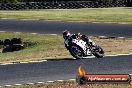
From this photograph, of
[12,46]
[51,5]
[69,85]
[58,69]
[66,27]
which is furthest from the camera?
[51,5]

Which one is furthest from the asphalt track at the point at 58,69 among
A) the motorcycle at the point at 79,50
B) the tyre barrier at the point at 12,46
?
the tyre barrier at the point at 12,46

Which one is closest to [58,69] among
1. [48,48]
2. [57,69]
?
[57,69]

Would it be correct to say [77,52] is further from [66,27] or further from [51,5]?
[51,5]

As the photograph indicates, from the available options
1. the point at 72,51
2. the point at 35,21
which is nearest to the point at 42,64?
the point at 72,51

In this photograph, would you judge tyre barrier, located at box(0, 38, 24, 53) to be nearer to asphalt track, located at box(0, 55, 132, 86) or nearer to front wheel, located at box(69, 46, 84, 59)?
front wheel, located at box(69, 46, 84, 59)

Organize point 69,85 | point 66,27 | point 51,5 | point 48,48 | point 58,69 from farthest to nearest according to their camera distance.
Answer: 1. point 51,5
2. point 66,27
3. point 48,48
4. point 58,69
5. point 69,85

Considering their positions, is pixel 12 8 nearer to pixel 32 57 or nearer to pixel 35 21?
pixel 35 21

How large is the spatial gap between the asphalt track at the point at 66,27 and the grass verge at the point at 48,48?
243cm

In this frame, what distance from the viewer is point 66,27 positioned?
105ft

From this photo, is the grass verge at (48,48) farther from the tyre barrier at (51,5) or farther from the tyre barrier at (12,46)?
the tyre barrier at (51,5)

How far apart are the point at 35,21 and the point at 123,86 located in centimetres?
2461

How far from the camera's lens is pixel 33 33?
2958 centimetres

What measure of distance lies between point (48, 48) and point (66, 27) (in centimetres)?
959

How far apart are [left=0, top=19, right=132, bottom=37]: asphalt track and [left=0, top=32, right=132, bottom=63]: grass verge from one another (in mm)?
2435
